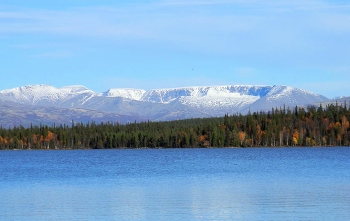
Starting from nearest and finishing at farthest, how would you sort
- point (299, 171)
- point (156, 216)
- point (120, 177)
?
1. point (156, 216)
2. point (120, 177)
3. point (299, 171)

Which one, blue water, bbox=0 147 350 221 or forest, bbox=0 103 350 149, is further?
forest, bbox=0 103 350 149

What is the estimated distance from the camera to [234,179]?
66.1 meters

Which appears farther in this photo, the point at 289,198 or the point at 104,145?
the point at 104,145

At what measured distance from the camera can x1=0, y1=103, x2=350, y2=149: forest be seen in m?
176

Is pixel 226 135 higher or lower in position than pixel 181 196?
higher

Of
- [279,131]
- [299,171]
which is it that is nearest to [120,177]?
[299,171]

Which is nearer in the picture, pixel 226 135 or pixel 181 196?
pixel 181 196

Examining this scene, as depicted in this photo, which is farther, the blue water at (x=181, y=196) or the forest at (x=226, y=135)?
the forest at (x=226, y=135)

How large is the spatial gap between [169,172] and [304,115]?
112 metres

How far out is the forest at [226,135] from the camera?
176250mm

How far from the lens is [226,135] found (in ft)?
588

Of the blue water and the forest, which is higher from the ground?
the forest

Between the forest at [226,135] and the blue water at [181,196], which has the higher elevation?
the forest at [226,135]

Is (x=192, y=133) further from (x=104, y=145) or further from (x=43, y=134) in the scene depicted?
(x=43, y=134)
